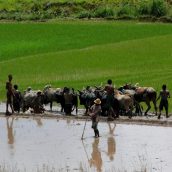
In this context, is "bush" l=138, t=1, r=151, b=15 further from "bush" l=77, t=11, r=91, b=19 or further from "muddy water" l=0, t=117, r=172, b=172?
"muddy water" l=0, t=117, r=172, b=172

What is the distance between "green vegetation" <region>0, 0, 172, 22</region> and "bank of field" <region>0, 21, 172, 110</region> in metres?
4.50

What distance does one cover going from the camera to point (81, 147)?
23.2 meters

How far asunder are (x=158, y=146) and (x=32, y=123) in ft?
Answer: 24.5

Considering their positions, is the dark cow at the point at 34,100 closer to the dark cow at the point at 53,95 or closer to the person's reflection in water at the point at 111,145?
the dark cow at the point at 53,95

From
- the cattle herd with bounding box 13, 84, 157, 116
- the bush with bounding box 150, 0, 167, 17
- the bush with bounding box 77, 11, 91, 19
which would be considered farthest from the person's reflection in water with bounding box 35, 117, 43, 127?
the bush with bounding box 77, 11, 91, 19

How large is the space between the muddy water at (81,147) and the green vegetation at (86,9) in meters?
39.0

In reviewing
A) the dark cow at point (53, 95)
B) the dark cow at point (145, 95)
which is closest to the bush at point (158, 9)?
the dark cow at point (53, 95)

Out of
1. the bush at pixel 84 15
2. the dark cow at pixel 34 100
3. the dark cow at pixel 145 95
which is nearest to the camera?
the dark cow at pixel 145 95

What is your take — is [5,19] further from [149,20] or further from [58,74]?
[58,74]

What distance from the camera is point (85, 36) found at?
56.4 meters

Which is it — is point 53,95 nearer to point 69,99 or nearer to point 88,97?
point 69,99

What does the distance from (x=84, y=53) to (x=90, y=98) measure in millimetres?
19087

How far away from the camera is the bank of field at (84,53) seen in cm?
3959

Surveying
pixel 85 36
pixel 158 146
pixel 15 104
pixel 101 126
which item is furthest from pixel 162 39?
pixel 158 146
